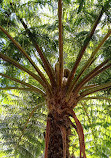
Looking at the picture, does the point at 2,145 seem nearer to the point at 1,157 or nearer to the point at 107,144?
the point at 1,157

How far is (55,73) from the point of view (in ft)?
9.46

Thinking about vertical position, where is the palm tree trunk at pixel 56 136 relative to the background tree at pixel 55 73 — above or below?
below

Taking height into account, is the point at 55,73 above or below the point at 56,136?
above

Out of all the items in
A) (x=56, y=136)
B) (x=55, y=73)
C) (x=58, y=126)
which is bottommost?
(x=56, y=136)

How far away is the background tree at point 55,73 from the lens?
2389 millimetres

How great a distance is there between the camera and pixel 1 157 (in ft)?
15.4

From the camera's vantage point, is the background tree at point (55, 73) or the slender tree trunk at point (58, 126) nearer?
the slender tree trunk at point (58, 126)

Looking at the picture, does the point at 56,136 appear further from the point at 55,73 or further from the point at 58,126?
the point at 55,73

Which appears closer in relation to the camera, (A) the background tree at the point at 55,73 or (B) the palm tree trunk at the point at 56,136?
(B) the palm tree trunk at the point at 56,136

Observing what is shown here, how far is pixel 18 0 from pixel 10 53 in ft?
2.76

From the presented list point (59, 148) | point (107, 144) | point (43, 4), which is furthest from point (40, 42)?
point (107, 144)

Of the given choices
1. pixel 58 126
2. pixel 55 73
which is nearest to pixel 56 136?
pixel 58 126

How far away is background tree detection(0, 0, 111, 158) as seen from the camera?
239 centimetres

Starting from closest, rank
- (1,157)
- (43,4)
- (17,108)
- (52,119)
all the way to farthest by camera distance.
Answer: (52,119) → (43,4) → (17,108) → (1,157)
